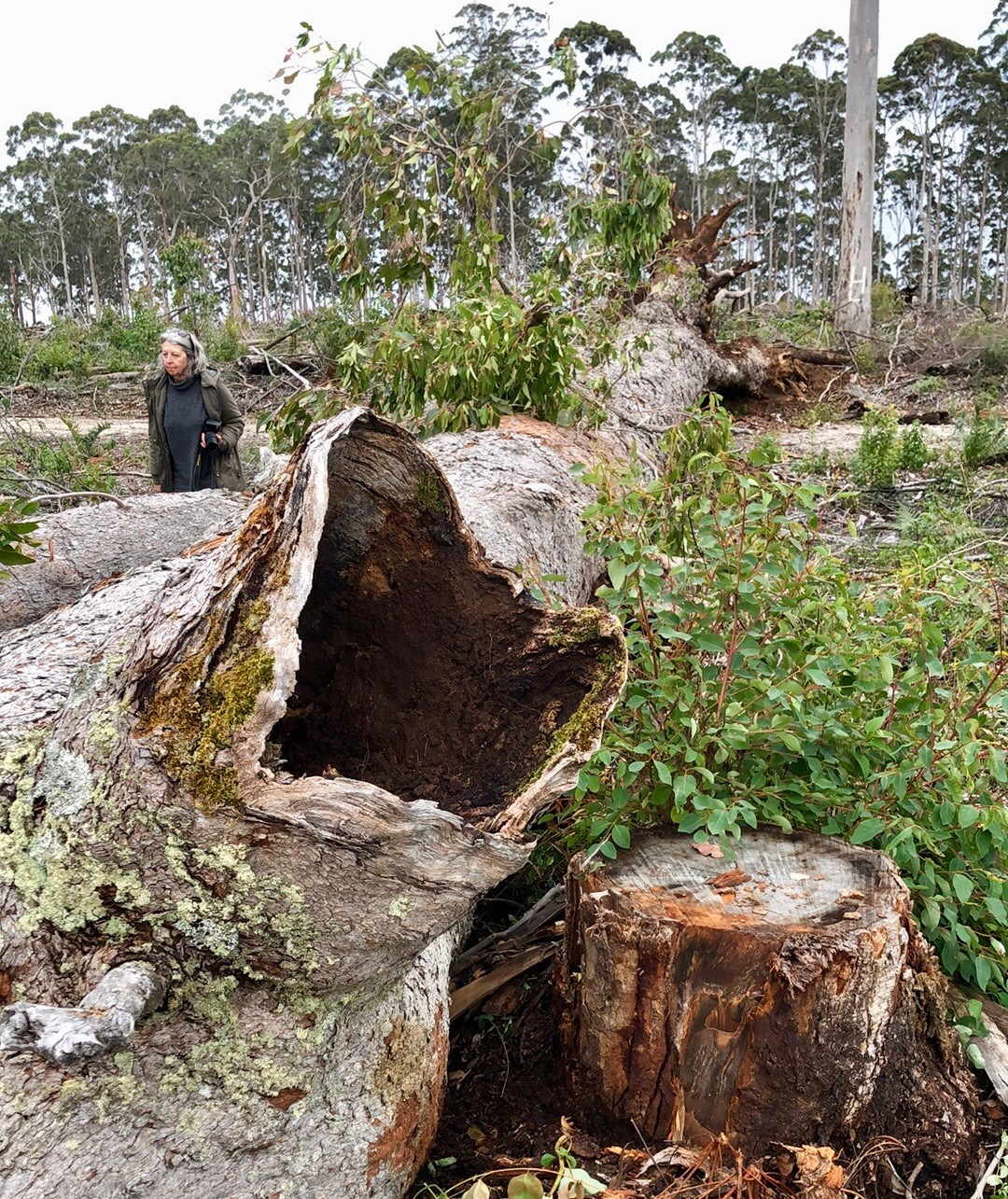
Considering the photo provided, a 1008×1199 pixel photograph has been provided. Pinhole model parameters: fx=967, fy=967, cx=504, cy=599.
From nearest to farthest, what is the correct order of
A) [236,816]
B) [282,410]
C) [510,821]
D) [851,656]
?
[236,816], [510,821], [851,656], [282,410]

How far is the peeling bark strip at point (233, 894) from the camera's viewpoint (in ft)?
5.07

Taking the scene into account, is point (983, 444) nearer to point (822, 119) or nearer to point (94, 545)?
point (94, 545)

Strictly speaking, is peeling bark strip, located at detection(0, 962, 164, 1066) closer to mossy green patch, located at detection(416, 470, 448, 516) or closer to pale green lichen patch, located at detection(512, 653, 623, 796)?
pale green lichen patch, located at detection(512, 653, 623, 796)

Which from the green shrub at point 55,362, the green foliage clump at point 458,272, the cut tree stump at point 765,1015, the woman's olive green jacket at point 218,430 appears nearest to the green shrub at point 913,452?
the green foliage clump at point 458,272

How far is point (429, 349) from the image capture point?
177 inches

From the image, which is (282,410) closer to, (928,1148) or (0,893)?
(0,893)

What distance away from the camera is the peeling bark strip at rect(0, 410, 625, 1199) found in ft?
5.07

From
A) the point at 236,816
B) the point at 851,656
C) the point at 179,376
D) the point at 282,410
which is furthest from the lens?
the point at 179,376

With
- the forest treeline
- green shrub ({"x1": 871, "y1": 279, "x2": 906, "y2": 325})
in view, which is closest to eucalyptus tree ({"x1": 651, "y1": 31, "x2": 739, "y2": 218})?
the forest treeline

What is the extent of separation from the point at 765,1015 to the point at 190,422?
4.85 m

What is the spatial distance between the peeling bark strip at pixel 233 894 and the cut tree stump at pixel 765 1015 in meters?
0.33

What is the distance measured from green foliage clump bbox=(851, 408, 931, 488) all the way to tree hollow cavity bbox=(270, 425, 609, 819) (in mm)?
5005

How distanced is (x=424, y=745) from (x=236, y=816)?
2.60 feet

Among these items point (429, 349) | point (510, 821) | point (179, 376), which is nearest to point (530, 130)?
point (429, 349)
